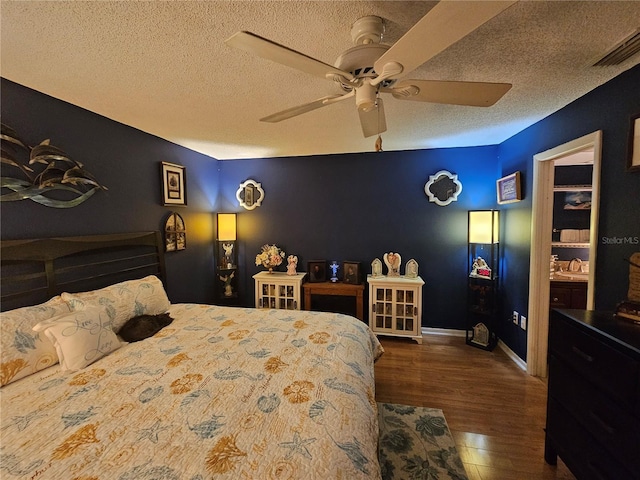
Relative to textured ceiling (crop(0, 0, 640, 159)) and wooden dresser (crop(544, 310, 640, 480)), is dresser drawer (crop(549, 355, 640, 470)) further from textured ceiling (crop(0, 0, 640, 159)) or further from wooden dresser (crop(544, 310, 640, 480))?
textured ceiling (crop(0, 0, 640, 159))

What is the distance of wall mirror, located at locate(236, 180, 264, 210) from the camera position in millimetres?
3961

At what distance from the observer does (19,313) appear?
1542 mm

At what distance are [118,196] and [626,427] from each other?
350 centimetres

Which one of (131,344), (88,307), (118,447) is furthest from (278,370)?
(88,307)

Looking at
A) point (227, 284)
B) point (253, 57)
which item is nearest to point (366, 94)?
point (253, 57)

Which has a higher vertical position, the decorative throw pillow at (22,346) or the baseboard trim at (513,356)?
the decorative throw pillow at (22,346)

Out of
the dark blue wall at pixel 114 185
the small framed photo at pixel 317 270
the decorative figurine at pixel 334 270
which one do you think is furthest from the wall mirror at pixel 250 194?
the decorative figurine at pixel 334 270

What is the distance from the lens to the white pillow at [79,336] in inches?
60.0

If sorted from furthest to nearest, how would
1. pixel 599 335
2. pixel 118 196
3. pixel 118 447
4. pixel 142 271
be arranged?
pixel 142 271, pixel 118 196, pixel 599 335, pixel 118 447

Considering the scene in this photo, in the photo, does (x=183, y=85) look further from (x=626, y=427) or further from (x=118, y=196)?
(x=626, y=427)

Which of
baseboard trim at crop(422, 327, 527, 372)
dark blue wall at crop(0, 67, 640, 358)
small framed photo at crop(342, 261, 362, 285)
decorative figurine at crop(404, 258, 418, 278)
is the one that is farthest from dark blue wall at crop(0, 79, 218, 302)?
baseboard trim at crop(422, 327, 527, 372)

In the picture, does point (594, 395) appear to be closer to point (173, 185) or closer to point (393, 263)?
point (393, 263)

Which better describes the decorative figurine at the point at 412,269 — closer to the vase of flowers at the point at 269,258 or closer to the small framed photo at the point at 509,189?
the small framed photo at the point at 509,189

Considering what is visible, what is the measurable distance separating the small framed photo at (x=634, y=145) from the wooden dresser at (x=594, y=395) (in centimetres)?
84
